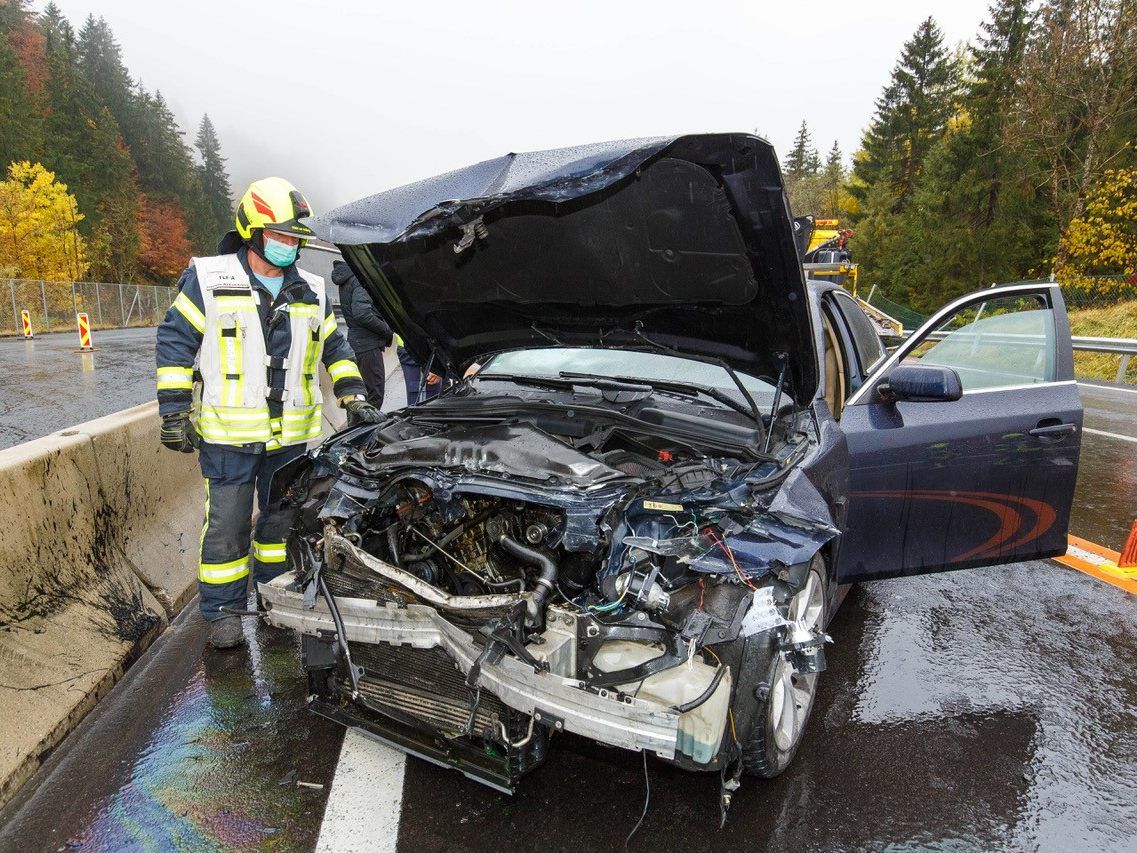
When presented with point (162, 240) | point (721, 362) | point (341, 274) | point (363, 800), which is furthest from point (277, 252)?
point (162, 240)

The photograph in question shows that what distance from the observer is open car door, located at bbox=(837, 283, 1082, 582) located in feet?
11.3

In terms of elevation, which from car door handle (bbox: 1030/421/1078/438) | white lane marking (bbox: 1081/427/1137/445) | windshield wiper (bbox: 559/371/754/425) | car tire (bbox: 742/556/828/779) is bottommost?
white lane marking (bbox: 1081/427/1137/445)

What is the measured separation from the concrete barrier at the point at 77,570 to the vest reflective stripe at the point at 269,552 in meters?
0.64

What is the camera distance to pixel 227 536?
361 centimetres

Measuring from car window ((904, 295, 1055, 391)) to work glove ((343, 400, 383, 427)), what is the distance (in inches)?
105

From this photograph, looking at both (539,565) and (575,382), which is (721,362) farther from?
(539,565)

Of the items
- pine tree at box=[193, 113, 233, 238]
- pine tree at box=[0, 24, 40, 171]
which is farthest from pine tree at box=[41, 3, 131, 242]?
pine tree at box=[193, 113, 233, 238]

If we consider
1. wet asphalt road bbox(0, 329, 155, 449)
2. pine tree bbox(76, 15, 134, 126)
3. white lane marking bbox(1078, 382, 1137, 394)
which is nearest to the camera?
wet asphalt road bbox(0, 329, 155, 449)

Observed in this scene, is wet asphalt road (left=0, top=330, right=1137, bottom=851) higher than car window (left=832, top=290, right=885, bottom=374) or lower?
lower

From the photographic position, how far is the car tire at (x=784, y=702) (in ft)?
7.32

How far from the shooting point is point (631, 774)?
259 centimetres

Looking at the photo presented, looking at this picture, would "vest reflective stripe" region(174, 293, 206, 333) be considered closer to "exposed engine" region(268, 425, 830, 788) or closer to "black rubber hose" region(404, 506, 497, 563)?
"exposed engine" region(268, 425, 830, 788)

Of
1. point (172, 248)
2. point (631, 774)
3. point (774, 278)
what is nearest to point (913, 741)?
point (631, 774)

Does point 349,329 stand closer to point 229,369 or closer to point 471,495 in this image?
point 229,369
